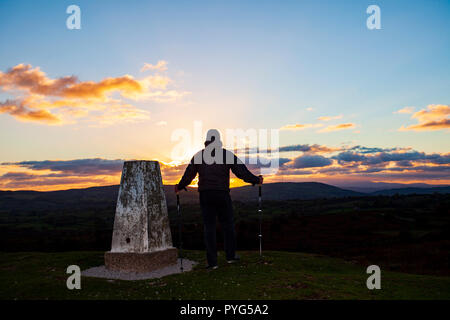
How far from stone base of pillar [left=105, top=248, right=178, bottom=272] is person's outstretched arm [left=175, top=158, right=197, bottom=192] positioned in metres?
2.71

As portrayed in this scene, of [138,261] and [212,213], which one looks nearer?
[212,213]

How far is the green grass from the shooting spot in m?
9.09

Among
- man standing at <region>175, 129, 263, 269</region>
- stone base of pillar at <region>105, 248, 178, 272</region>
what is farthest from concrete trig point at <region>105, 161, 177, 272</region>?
man standing at <region>175, 129, 263, 269</region>

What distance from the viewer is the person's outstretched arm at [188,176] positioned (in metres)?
12.4

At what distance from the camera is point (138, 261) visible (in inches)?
512

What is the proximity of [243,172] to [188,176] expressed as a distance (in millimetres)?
1958

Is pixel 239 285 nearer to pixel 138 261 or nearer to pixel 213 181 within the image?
pixel 213 181

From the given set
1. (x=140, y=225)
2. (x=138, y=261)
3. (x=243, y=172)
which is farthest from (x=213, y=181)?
(x=138, y=261)

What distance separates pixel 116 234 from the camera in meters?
13.8

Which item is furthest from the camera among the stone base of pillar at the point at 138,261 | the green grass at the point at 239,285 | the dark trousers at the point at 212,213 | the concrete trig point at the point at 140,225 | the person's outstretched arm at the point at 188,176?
A: the concrete trig point at the point at 140,225

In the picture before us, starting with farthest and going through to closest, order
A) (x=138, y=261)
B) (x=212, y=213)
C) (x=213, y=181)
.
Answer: (x=138, y=261), (x=212, y=213), (x=213, y=181)

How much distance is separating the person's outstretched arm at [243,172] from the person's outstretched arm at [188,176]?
53.9 inches

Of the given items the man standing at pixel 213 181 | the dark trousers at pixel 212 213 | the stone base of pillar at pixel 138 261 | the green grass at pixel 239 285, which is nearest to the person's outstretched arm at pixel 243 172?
the man standing at pixel 213 181

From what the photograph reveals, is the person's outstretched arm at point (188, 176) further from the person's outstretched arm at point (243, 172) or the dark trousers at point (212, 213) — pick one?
the person's outstretched arm at point (243, 172)
